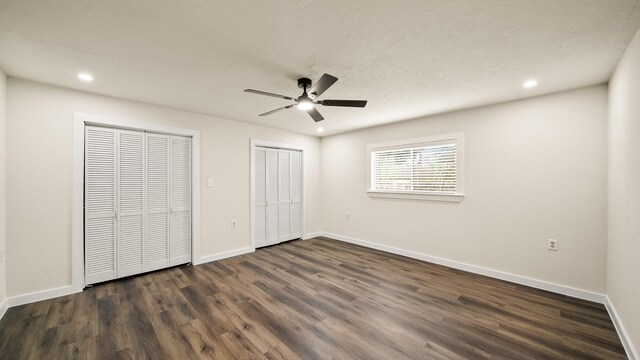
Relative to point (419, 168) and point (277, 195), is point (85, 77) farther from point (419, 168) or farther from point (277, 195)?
point (419, 168)

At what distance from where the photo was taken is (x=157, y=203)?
3566 millimetres

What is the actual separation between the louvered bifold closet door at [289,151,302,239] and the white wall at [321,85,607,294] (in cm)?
225

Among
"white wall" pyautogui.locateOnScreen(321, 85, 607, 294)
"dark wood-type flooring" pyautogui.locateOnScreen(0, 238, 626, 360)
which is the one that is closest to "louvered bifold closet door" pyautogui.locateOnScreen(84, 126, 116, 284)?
"dark wood-type flooring" pyautogui.locateOnScreen(0, 238, 626, 360)

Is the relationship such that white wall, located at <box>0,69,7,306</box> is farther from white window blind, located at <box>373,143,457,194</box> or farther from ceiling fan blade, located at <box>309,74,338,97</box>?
white window blind, located at <box>373,143,457,194</box>

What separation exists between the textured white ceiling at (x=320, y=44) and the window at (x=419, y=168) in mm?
1009

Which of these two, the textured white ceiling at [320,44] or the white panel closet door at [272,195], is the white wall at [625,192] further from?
the white panel closet door at [272,195]

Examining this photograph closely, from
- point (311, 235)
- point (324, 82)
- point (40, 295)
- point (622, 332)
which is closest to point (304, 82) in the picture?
point (324, 82)

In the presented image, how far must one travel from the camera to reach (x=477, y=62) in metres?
2.20

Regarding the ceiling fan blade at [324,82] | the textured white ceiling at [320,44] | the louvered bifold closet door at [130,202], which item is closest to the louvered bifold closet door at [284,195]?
the textured white ceiling at [320,44]

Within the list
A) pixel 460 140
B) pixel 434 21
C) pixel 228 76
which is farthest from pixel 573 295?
pixel 228 76

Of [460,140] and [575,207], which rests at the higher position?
[460,140]

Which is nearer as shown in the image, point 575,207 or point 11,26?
point 11,26

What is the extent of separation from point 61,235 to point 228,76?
2.77 m

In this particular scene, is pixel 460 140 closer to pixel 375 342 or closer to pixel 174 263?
pixel 375 342
